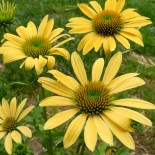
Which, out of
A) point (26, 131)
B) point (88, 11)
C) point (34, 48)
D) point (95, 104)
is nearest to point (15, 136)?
point (26, 131)

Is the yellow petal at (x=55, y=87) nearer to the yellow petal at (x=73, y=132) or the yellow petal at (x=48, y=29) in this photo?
the yellow petal at (x=73, y=132)

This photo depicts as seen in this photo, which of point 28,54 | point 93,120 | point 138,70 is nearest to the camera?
point 93,120

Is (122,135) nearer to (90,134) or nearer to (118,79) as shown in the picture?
(90,134)

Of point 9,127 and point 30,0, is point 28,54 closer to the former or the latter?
point 9,127

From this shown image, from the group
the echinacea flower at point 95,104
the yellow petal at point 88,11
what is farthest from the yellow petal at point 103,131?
the yellow petal at point 88,11

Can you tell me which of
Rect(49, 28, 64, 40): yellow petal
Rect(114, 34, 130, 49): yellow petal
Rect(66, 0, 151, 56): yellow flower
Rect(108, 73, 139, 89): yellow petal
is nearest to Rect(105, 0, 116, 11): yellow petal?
Rect(66, 0, 151, 56): yellow flower

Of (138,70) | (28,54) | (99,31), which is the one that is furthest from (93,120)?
(138,70)
